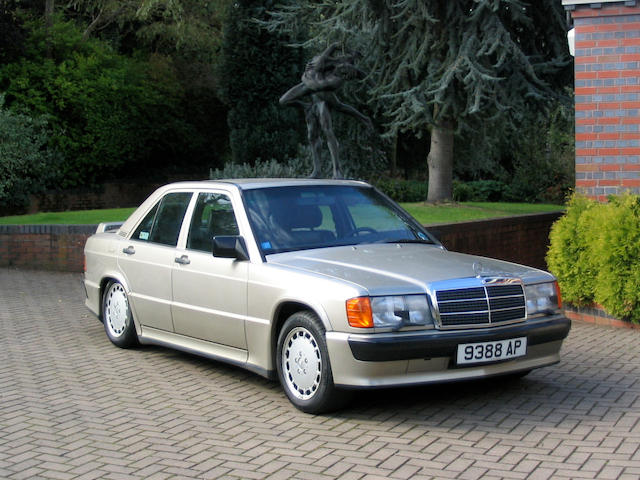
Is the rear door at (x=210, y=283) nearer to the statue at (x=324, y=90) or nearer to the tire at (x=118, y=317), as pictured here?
the tire at (x=118, y=317)

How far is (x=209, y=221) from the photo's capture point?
25.1ft

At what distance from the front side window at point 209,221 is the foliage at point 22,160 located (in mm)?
15390

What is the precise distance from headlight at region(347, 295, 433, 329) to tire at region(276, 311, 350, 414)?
33 cm

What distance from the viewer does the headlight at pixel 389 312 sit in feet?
19.5

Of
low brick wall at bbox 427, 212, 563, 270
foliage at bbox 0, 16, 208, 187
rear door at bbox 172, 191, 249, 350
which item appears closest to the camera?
rear door at bbox 172, 191, 249, 350

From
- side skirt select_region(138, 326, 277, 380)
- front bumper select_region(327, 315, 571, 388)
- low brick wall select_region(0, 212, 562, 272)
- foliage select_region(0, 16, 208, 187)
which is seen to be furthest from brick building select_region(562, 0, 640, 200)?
foliage select_region(0, 16, 208, 187)

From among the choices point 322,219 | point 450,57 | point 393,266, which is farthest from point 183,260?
point 450,57

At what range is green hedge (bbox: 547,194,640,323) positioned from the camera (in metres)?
9.41

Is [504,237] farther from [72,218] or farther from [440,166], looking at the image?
[72,218]

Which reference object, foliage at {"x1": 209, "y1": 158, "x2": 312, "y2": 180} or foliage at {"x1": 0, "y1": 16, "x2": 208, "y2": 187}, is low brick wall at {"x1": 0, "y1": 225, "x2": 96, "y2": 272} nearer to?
foliage at {"x1": 209, "y1": 158, "x2": 312, "y2": 180}

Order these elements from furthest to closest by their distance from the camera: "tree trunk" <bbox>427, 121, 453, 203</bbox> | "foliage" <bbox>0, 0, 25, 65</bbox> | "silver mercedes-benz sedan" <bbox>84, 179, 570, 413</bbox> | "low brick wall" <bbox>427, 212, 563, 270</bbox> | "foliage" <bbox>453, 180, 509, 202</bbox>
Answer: "foliage" <bbox>453, 180, 509, 202</bbox>, "foliage" <bbox>0, 0, 25, 65</bbox>, "tree trunk" <bbox>427, 121, 453, 203</bbox>, "low brick wall" <bbox>427, 212, 563, 270</bbox>, "silver mercedes-benz sedan" <bbox>84, 179, 570, 413</bbox>

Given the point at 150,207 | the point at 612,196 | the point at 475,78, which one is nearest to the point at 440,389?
the point at 150,207

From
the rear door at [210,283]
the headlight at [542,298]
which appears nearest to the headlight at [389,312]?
the headlight at [542,298]

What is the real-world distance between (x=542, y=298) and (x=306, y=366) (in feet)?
5.94
